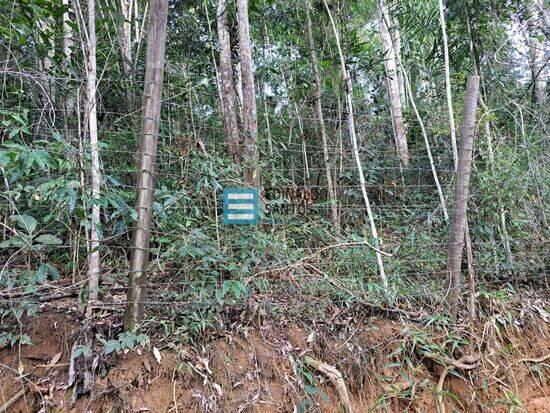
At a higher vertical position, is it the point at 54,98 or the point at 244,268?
the point at 54,98

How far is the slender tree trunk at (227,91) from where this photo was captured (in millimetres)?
3012

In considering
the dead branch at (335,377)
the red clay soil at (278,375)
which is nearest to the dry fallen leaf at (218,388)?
the red clay soil at (278,375)

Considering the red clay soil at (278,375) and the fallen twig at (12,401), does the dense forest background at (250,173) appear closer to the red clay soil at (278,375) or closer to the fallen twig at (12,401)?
the red clay soil at (278,375)

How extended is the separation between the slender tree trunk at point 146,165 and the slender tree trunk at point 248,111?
928mm

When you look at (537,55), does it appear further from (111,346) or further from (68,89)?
(111,346)

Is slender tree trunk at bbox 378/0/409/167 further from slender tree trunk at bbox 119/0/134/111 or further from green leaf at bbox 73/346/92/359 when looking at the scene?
green leaf at bbox 73/346/92/359

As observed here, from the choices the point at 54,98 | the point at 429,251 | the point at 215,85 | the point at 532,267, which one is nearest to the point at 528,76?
the point at 532,267

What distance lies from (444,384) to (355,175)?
1.97 metres

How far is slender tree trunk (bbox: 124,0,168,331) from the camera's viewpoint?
6.20 feet

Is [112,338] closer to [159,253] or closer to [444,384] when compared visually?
[159,253]

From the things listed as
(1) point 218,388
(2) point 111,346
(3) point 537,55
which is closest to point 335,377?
(1) point 218,388

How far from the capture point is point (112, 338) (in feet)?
6.39

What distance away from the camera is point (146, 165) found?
1.89m

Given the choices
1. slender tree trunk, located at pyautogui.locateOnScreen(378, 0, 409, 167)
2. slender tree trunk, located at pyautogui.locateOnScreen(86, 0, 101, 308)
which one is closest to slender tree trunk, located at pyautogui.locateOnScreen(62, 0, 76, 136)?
slender tree trunk, located at pyautogui.locateOnScreen(86, 0, 101, 308)
